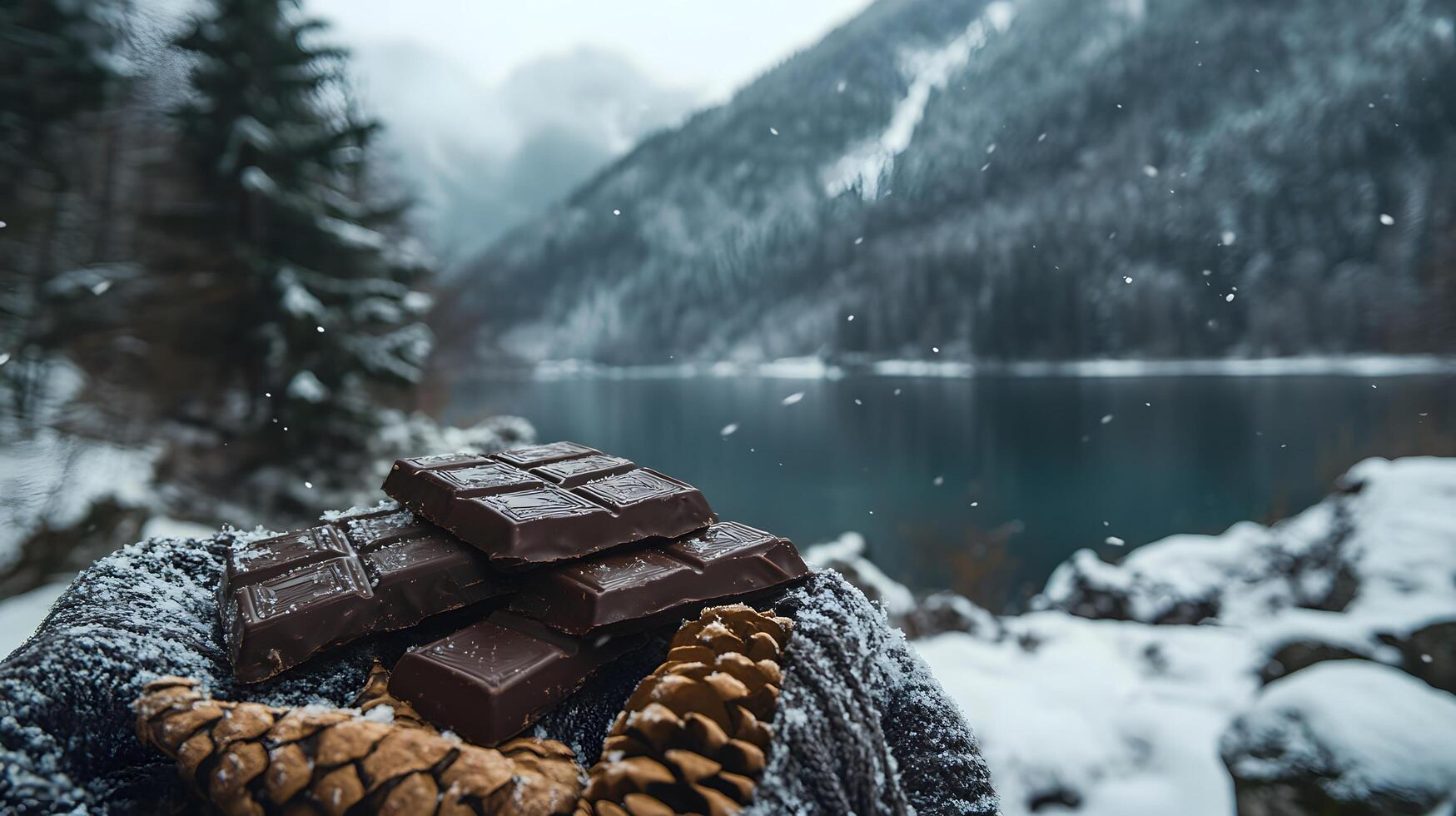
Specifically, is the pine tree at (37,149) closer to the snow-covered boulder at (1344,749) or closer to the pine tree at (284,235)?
the pine tree at (284,235)

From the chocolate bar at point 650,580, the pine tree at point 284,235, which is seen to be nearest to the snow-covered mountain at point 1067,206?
the chocolate bar at point 650,580

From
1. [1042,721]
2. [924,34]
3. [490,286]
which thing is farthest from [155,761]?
[490,286]

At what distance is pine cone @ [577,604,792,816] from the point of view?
487mm

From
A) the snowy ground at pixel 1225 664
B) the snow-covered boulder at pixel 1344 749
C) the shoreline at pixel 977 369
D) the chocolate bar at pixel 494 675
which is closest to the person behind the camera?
the chocolate bar at pixel 494 675

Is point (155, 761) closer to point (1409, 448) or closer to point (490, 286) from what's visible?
point (1409, 448)

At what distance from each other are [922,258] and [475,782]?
14116 millimetres

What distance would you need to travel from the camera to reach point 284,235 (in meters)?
5.94

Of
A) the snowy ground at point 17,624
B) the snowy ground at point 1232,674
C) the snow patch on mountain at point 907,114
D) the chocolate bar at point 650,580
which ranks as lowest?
the snowy ground at point 1232,674

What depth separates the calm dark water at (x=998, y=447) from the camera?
9.24 meters

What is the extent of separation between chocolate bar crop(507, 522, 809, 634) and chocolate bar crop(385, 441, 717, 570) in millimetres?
33

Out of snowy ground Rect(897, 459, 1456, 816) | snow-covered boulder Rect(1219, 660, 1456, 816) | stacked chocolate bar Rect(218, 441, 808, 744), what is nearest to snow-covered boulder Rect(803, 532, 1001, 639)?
snowy ground Rect(897, 459, 1456, 816)

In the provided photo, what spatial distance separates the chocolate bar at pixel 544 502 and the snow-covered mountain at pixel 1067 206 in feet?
10.0

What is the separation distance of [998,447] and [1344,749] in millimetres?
13922

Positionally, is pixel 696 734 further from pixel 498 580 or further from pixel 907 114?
pixel 907 114
